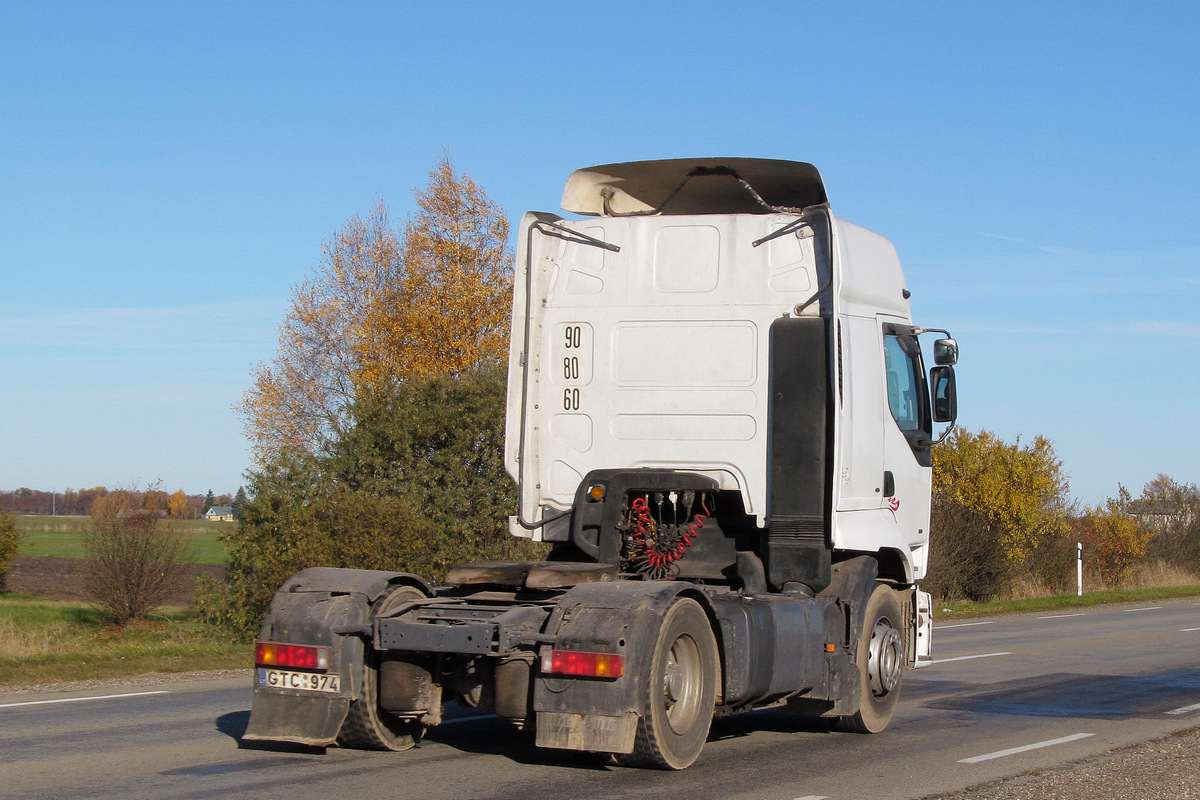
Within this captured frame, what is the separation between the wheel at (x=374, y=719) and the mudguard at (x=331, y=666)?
75mm

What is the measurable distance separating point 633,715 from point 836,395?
2888 mm

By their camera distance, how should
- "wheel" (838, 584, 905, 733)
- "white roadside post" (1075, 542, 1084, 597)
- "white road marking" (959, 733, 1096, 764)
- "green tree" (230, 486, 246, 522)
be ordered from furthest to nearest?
"white roadside post" (1075, 542, 1084, 597)
"green tree" (230, 486, 246, 522)
"wheel" (838, 584, 905, 733)
"white road marking" (959, 733, 1096, 764)

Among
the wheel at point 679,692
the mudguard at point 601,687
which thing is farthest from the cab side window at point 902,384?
the mudguard at point 601,687

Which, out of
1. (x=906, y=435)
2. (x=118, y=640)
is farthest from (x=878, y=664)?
(x=118, y=640)

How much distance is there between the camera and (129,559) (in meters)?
23.9

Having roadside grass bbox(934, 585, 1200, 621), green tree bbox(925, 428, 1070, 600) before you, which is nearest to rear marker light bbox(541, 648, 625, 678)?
roadside grass bbox(934, 585, 1200, 621)

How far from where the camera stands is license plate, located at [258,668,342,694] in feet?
22.9

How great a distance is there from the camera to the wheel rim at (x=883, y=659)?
29.5ft

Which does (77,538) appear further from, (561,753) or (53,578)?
(561,753)

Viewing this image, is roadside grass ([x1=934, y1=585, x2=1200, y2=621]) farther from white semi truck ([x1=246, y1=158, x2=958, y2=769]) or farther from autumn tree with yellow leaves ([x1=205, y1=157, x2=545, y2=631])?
white semi truck ([x1=246, y1=158, x2=958, y2=769])

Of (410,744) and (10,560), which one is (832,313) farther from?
(10,560)

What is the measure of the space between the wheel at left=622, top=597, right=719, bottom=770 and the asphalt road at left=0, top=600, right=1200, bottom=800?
0.16 m

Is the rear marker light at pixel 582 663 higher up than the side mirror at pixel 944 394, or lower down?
lower down

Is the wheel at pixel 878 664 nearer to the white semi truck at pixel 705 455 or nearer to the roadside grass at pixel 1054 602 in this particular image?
the white semi truck at pixel 705 455
